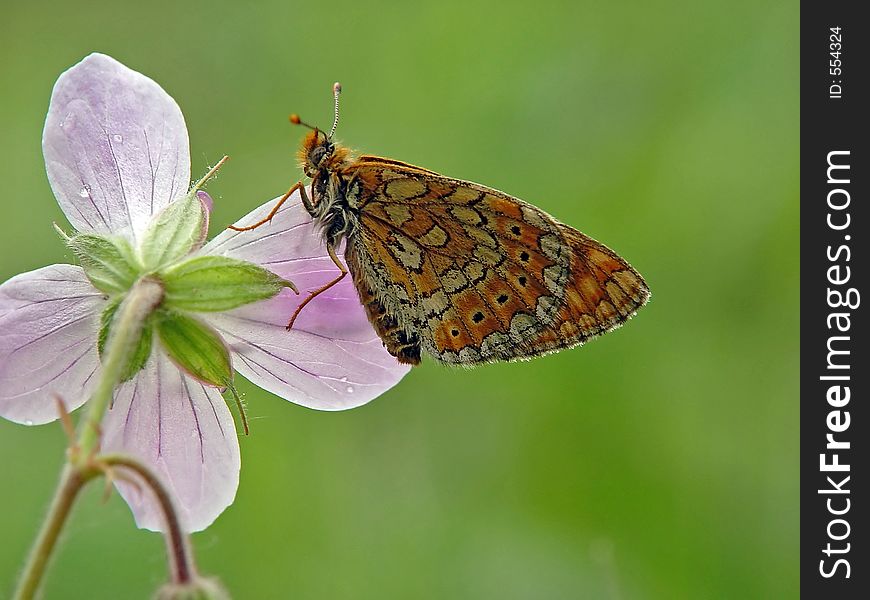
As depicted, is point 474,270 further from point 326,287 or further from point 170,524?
point 170,524

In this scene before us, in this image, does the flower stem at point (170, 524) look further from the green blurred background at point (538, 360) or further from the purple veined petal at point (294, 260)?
the green blurred background at point (538, 360)

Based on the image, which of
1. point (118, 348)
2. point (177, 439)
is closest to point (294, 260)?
point (177, 439)

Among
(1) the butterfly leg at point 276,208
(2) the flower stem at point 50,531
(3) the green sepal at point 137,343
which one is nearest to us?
(2) the flower stem at point 50,531

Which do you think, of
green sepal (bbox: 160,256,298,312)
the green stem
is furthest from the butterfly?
the green stem

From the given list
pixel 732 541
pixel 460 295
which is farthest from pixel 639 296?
pixel 732 541

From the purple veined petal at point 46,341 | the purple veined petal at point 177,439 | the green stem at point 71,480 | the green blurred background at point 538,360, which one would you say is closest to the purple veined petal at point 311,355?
the purple veined petal at point 177,439
